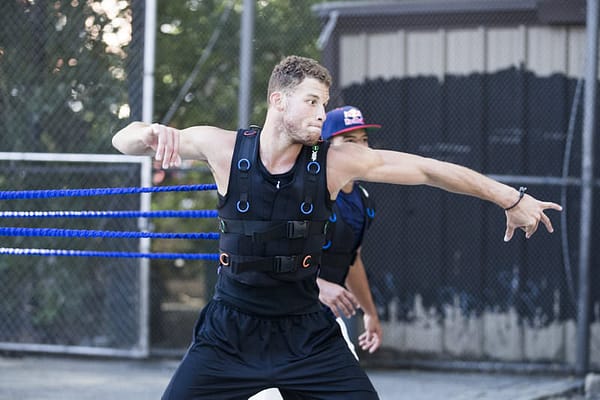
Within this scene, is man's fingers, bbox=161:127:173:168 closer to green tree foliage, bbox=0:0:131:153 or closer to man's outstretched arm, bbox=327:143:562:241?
man's outstretched arm, bbox=327:143:562:241

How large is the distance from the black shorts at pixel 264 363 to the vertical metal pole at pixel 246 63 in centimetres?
425

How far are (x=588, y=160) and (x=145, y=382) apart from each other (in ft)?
14.1

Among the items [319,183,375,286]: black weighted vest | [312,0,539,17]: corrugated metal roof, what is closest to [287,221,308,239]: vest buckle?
[319,183,375,286]: black weighted vest

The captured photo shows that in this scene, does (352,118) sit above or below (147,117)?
below

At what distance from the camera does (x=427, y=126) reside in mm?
9258

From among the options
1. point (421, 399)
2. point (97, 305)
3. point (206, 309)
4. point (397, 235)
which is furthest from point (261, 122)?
point (206, 309)

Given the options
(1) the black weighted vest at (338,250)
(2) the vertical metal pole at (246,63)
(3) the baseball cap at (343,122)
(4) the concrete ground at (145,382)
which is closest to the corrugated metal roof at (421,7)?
(2) the vertical metal pole at (246,63)

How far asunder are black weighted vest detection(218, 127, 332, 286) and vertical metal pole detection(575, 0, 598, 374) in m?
4.69

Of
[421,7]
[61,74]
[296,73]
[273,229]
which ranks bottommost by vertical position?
[273,229]

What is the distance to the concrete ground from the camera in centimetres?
789

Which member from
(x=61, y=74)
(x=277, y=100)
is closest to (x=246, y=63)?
(x=61, y=74)

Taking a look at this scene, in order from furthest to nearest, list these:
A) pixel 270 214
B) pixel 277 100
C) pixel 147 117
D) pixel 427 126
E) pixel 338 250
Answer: pixel 427 126 → pixel 147 117 → pixel 338 250 → pixel 277 100 → pixel 270 214

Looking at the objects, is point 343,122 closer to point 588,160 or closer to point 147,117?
point 147,117

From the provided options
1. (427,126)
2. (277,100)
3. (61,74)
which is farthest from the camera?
(427,126)
